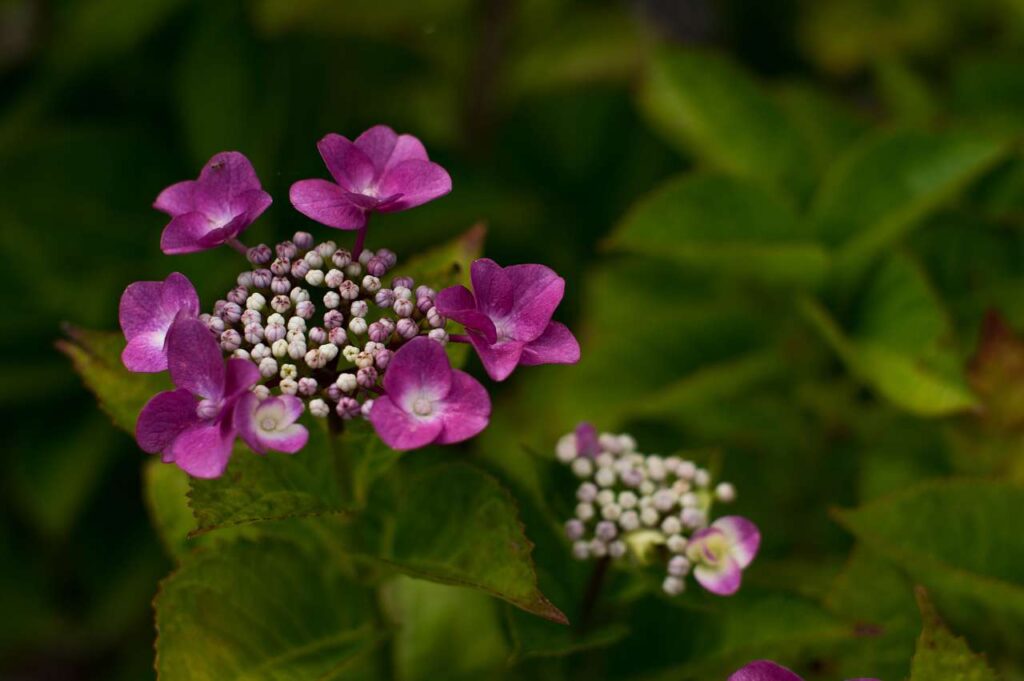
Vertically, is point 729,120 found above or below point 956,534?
above

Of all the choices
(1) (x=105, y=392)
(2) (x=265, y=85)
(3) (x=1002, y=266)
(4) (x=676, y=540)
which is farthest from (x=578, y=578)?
(2) (x=265, y=85)

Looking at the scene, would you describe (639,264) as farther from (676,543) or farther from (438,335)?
(438,335)

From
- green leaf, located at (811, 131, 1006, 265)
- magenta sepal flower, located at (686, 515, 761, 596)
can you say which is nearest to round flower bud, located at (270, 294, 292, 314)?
magenta sepal flower, located at (686, 515, 761, 596)

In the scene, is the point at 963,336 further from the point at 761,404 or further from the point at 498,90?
the point at 498,90

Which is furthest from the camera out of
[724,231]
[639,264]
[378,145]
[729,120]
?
[639,264]

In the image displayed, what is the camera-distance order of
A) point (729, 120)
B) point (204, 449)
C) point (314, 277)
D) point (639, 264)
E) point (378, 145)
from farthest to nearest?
point (639, 264) < point (729, 120) < point (378, 145) < point (314, 277) < point (204, 449)

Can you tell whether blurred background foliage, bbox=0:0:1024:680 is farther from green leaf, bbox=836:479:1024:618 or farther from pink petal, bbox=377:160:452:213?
pink petal, bbox=377:160:452:213

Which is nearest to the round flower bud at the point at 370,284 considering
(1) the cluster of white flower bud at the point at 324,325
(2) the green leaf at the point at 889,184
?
(1) the cluster of white flower bud at the point at 324,325

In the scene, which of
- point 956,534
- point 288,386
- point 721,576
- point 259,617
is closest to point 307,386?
point 288,386
